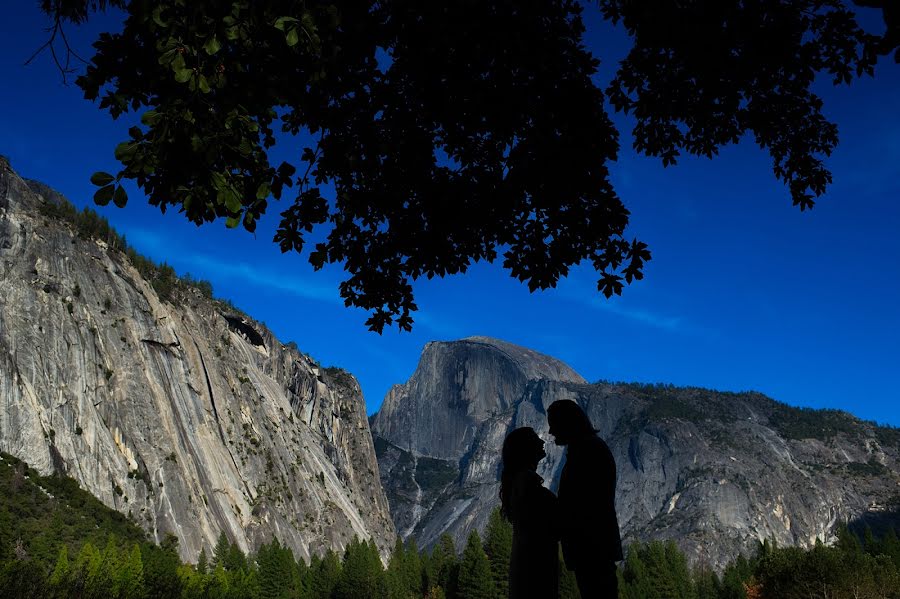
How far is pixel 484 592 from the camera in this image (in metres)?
64.2

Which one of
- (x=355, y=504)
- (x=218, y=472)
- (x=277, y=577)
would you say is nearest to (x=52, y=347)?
(x=218, y=472)

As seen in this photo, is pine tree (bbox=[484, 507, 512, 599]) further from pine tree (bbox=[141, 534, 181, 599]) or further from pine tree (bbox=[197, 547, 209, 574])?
pine tree (bbox=[197, 547, 209, 574])

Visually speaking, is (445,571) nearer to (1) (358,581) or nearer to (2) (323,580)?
(1) (358,581)

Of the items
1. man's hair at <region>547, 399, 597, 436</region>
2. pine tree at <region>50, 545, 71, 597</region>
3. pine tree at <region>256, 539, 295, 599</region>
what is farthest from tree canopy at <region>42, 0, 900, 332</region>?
pine tree at <region>256, 539, 295, 599</region>

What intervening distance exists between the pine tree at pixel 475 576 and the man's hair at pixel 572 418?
210ft

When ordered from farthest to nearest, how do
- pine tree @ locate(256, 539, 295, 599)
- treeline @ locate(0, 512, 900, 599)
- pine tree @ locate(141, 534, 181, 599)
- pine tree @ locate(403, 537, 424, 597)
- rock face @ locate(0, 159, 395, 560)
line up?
pine tree @ locate(403, 537, 424, 597), rock face @ locate(0, 159, 395, 560), pine tree @ locate(256, 539, 295, 599), pine tree @ locate(141, 534, 181, 599), treeline @ locate(0, 512, 900, 599)

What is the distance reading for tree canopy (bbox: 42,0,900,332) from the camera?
505 cm

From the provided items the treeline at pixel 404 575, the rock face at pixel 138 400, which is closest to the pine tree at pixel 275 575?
the treeline at pixel 404 575

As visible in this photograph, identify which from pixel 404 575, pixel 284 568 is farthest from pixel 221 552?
pixel 404 575

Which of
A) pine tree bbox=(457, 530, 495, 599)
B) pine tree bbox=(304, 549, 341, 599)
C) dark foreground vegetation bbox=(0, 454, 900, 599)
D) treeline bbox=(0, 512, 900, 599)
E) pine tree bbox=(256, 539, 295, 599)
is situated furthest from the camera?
pine tree bbox=(304, 549, 341, 599)

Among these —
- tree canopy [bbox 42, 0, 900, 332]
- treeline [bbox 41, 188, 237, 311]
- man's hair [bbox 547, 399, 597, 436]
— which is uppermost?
→ treeline [bbox 41, 188, 237, 311]

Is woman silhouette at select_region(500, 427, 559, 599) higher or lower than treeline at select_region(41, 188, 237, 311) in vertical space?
lower

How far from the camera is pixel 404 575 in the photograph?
90812mm

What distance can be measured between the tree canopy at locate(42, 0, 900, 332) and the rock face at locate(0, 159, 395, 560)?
8113 centimetres
